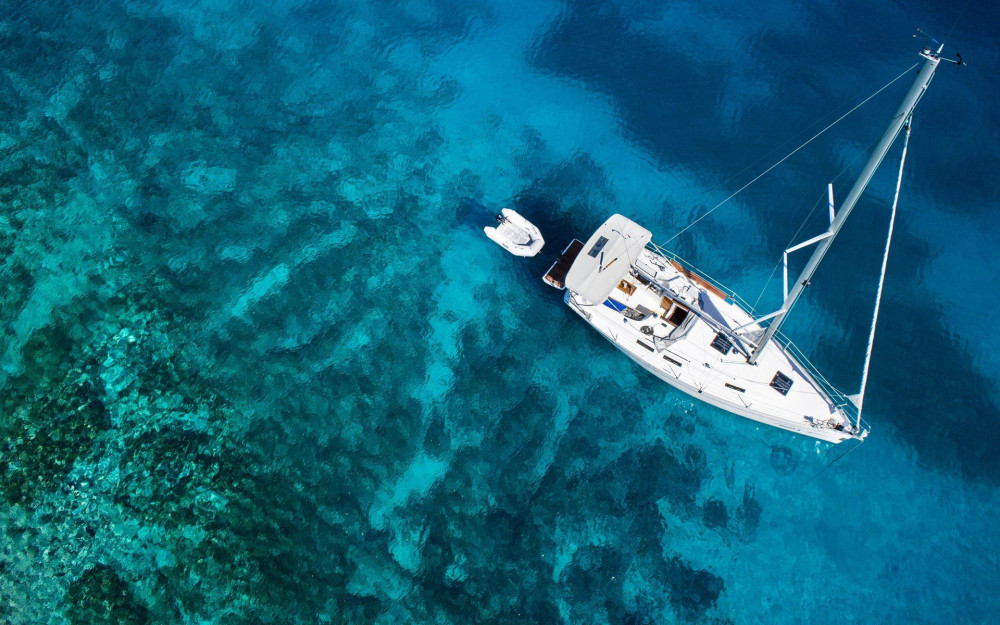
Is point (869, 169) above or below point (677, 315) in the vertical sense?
above

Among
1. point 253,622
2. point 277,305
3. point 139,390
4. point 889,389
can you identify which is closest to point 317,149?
point 277,305

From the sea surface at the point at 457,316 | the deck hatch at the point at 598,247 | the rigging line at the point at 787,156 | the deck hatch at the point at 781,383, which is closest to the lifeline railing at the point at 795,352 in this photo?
the sea surface at the point at 457,316

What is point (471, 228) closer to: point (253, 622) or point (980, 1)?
point (253, 622)

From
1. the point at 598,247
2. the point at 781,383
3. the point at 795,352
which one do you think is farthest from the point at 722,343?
the point at 598,247

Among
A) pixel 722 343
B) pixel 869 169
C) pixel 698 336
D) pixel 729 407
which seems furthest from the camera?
pixel 698 336

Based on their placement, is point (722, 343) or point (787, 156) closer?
point (722, 343)

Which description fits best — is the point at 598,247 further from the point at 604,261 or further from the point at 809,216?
the point at 809,216

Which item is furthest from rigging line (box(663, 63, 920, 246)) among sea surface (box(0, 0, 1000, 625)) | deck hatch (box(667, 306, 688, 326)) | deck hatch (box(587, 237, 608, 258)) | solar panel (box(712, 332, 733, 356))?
solar panel (box(712, 332, 733, 356))
